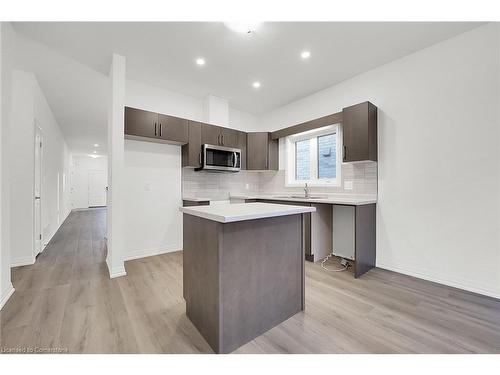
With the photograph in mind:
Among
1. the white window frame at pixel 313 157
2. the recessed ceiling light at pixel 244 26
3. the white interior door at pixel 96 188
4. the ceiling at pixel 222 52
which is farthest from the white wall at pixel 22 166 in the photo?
the white interior door at pixel 96 188

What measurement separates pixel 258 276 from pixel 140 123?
260 centimetres

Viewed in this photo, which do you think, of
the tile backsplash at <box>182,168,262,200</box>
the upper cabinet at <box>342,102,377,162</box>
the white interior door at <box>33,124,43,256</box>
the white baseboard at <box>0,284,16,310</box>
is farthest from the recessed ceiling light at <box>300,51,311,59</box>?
the white interior door at <box>33,124,43,256</box>

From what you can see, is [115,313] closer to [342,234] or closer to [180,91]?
[342,234]

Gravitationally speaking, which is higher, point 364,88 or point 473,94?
point 364,88

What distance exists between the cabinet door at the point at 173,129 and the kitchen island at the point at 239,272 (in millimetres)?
1871

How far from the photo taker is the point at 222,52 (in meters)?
2.50

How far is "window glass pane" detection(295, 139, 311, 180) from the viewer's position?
3826 mm

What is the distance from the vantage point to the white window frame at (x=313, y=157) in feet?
10.7

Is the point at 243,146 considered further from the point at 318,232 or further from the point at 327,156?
the point at 318,232

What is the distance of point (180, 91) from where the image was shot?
357cm

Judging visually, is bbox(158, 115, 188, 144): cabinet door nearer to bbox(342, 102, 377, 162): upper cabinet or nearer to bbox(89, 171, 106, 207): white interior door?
bbox(342, 102, 377, 162): upper cabinet

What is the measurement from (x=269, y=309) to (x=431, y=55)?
3.15 metres

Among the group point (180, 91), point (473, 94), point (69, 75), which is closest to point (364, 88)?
point (473, 94)
